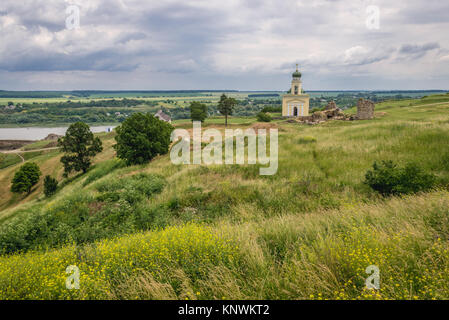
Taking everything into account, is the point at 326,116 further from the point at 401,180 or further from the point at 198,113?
the point at 401,180

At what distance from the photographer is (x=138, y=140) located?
2669 centimetres

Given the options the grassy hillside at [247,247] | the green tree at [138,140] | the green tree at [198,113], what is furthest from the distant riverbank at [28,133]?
the grassy hillside at [247,247]

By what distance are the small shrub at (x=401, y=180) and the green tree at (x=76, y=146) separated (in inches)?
A: 1353

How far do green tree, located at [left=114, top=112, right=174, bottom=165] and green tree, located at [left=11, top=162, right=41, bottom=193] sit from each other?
2248cm

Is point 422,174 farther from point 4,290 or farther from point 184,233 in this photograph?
point 4,290

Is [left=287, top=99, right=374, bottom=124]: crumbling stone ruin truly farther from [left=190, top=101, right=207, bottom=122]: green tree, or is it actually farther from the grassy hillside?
the grassy hillside

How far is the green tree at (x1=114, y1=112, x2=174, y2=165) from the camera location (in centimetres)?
2680

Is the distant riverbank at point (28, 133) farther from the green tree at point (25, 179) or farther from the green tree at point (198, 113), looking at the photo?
the green tree at point (25, 179)

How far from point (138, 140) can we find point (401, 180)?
2340cm

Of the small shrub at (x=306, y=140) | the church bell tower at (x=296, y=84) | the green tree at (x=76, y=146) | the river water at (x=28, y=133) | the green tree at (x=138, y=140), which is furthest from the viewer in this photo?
the river water at (x=28, y=133)

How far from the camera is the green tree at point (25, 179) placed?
129ft

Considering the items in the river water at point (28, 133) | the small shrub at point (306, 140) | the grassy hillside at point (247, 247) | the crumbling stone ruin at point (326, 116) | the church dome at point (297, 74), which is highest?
the church dome at point (297, 74)

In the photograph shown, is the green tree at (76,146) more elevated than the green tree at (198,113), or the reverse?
the green tree at (198,113)
